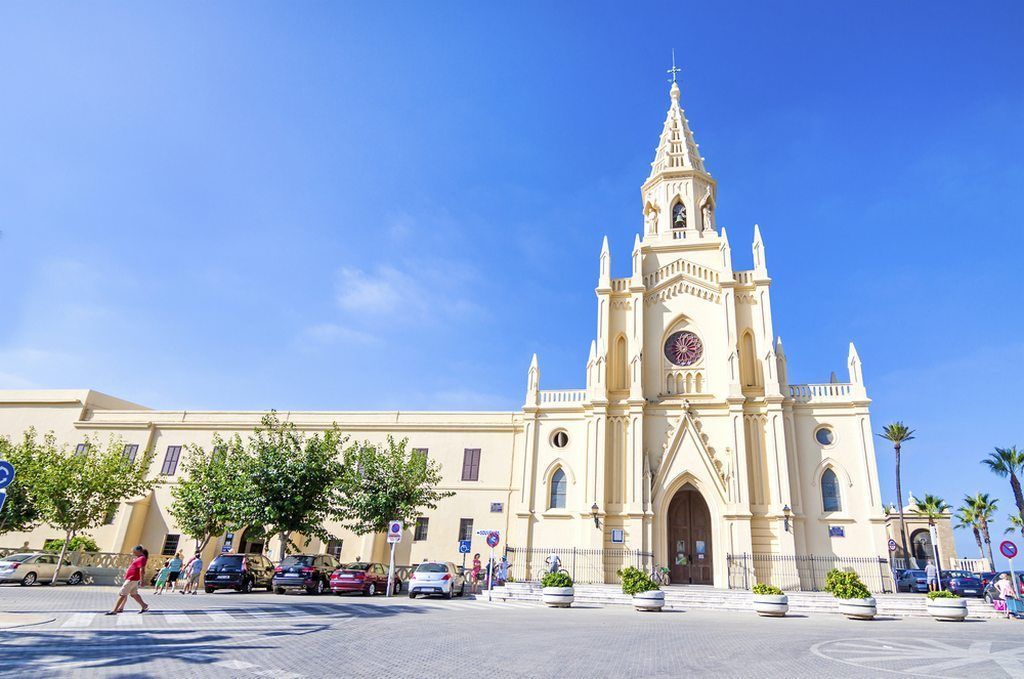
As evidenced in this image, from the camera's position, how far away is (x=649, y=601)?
63.7ft

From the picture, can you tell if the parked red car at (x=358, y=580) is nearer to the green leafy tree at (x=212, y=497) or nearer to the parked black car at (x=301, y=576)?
the parked black car at (x=301, y=576)

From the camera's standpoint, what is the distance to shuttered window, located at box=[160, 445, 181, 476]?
36.0 metres

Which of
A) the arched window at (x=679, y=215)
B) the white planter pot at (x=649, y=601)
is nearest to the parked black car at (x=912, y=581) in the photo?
the white planter pot at (x=649, y=601)

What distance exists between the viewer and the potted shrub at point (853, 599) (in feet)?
59.9

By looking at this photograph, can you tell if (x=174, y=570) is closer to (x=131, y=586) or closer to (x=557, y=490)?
(x=131, y=586)

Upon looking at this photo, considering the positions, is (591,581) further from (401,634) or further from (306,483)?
(401,634)

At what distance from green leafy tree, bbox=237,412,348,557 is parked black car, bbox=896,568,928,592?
27581mm

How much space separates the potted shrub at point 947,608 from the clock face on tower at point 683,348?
14.6 metres

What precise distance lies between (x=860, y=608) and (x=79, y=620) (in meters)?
20.2

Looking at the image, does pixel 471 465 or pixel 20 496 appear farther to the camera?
pixel 471 465

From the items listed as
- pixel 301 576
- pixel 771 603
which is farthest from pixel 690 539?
pixel 301 576

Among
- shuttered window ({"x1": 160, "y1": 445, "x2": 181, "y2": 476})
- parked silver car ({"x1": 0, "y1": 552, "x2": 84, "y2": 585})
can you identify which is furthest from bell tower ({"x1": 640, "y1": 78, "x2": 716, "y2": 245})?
parked silver car ({"x1": 0, "y1": 552, "x2": 84, "y2": 585})

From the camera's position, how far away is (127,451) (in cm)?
3662

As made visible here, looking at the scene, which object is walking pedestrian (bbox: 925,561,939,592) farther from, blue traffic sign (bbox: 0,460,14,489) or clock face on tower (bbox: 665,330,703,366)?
blue traffic sign (bbox: 0,460,14,489)
